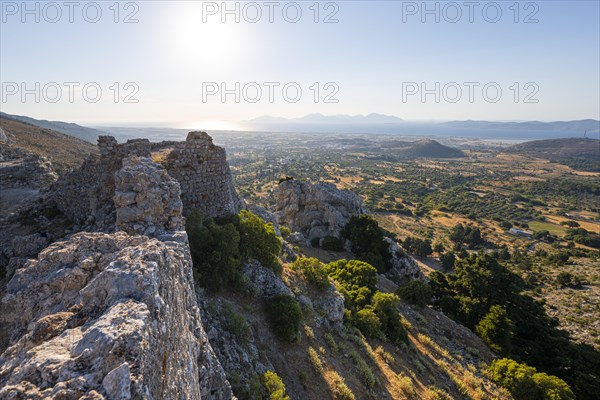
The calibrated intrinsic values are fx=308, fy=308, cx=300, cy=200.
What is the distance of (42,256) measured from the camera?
17.7 ft

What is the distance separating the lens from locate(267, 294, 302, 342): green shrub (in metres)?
10.4

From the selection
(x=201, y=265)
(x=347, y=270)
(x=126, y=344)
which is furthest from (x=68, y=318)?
(x=347, y=270)

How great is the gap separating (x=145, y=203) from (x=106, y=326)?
4.54 meters

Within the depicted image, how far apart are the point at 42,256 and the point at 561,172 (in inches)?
8048

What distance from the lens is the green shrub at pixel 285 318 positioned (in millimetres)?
10430

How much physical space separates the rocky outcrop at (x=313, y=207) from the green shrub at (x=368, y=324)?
52.7 ft

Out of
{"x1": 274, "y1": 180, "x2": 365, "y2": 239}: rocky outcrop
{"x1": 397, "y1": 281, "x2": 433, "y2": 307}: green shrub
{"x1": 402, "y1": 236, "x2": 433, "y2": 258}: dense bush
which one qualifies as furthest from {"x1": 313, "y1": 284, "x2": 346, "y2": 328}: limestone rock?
{"x1": 402, "y1": 236, "x2": 433, "y2": 258}: dense bush

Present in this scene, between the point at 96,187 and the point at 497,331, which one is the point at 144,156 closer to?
the point at 96,187

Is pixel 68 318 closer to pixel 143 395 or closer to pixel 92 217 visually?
pixel 143 395

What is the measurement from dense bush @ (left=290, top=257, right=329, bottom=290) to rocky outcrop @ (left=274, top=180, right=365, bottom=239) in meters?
15.3

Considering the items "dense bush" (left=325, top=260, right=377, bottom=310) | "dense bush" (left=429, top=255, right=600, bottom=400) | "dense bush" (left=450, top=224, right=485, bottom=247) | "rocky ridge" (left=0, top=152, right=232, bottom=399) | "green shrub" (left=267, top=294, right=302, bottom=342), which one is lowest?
"dense bush" (left=450, top=224, right=485, bottom=247)

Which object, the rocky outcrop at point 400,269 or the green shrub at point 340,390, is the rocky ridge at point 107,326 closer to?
the green shrub at point 340,390

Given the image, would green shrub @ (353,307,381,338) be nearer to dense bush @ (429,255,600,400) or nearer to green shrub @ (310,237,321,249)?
dense bush @ (429,255,600,400)

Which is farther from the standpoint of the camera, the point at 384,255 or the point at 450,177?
the point at 450,177
